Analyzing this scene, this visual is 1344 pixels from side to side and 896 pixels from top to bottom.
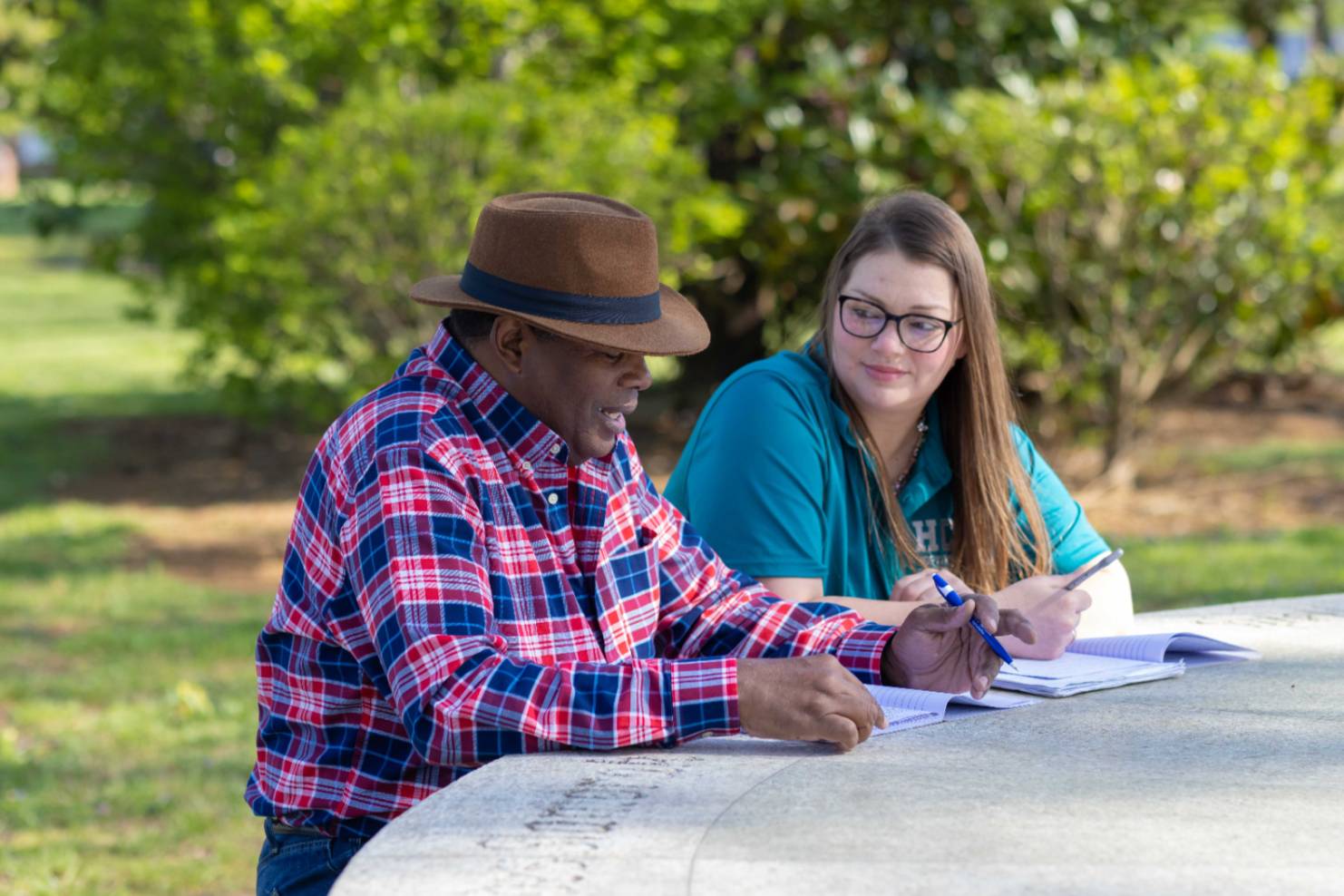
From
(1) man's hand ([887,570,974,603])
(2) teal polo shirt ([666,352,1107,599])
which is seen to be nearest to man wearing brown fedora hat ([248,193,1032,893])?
(1) man's hand ([887,570,974,603])

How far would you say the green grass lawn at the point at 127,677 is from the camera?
4.31 meters

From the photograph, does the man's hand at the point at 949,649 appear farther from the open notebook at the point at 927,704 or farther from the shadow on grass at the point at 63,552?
the shadow on grass at the point at 63,552

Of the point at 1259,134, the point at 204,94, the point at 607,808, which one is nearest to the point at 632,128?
the point at 204,94

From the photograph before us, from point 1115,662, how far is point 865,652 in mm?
465

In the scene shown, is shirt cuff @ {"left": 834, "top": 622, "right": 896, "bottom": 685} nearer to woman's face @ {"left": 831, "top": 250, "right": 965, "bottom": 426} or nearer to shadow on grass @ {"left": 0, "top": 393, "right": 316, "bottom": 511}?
woman's face @ {"left": 831, "top": 250, "right": 965, "bottom": 426}

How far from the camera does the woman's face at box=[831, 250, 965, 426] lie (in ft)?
10.7

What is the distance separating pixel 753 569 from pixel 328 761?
1.06 meters

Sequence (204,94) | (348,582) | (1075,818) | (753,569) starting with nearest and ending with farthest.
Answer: (1075,818) → (348,582) → (753,569) → (204,94)

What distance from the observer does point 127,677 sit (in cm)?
596

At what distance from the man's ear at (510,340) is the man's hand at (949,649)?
738 mm

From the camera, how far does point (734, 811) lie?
2000mm

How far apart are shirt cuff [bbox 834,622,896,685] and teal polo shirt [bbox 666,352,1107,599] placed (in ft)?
1.60

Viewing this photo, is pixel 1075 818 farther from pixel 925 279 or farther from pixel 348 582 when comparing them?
pixel 925 279

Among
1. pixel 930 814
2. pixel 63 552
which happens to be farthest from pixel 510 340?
pixel 63 552
